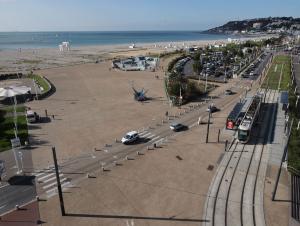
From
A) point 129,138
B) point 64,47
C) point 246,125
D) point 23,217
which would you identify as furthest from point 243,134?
point 64,47

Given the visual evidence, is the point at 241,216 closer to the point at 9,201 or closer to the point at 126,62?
the point at 9,201

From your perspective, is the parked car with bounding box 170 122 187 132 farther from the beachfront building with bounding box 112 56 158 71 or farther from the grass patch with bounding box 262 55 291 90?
the beachfront building with bounding box 112 56 158 71

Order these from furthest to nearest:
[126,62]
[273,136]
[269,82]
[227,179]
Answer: [126,62]
[269,82]
[273,136]
[227,179]

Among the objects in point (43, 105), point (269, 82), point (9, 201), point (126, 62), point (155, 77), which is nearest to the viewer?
point (9, 201)

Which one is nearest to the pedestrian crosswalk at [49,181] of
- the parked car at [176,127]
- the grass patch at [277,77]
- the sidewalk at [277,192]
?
the parked car at [176,127]

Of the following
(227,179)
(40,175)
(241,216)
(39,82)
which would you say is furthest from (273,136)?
(39,82)

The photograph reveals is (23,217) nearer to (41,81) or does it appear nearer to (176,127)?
(176,127)
